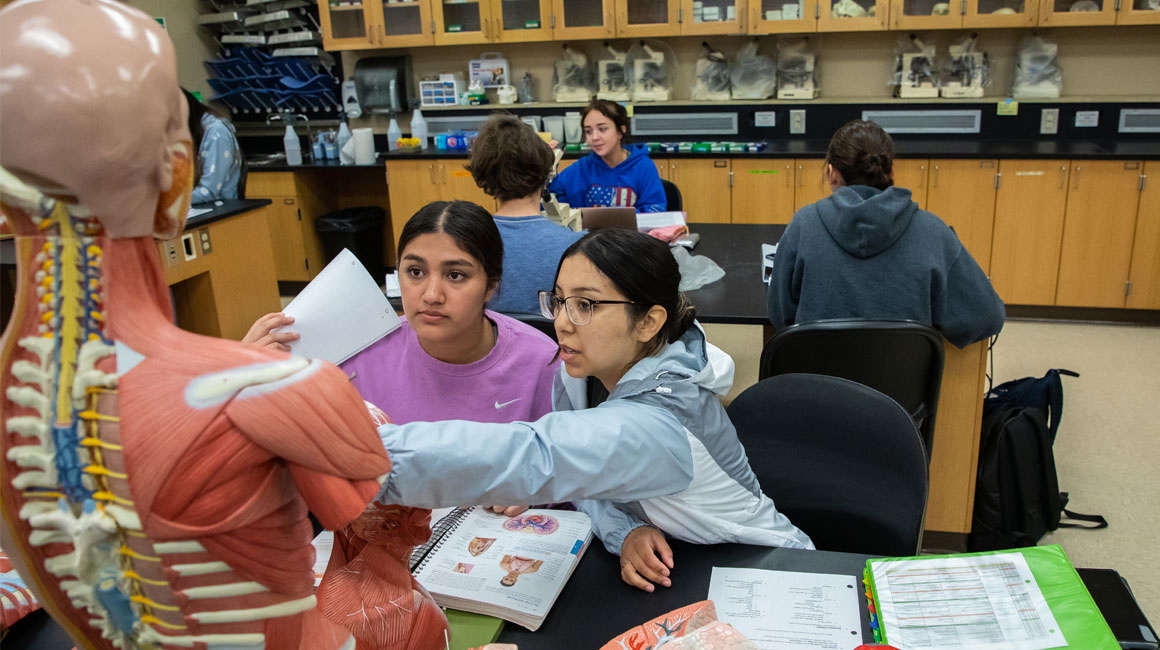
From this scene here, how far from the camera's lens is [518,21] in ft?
16.1

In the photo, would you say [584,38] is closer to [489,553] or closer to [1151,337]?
[1151,337]

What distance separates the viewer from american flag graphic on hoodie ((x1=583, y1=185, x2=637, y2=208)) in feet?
11.7

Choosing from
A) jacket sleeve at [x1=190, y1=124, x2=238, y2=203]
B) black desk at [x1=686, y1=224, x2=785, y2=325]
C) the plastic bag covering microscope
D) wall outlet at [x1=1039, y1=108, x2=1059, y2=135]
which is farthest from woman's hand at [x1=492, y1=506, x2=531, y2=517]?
wall outlet at [x1=1039, y1=108, x2=1059, y2=135]

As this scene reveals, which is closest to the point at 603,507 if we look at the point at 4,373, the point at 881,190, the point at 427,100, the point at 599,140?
the point at 4,373

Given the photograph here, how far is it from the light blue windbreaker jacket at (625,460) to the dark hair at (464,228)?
0.85 ft

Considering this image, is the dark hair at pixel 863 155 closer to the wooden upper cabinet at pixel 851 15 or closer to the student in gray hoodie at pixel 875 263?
the student in gray hoodie at pixel 875 263

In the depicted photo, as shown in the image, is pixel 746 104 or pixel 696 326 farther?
pixel 746 104

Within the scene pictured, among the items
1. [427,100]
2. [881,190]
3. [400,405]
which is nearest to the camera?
[400,405]

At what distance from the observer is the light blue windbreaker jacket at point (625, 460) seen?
2.77ft

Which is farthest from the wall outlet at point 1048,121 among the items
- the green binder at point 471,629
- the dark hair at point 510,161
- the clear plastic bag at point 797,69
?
the green binder at point 471,629

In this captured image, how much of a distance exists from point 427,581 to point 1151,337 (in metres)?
4.06

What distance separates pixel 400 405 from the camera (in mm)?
1611

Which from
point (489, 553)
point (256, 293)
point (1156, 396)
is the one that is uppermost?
point (489, 553)

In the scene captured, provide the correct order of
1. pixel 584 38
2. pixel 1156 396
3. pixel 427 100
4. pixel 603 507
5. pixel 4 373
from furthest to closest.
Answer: pixel 427 100 < pixel 584 38 < pixel 1156 396 < pixel 603 507 < pixel 4 373
